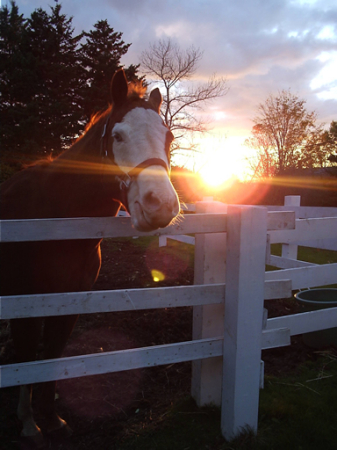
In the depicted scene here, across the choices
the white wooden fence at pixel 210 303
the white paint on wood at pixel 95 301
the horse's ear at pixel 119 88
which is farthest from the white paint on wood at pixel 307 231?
the horse's ear at pixel 119 88

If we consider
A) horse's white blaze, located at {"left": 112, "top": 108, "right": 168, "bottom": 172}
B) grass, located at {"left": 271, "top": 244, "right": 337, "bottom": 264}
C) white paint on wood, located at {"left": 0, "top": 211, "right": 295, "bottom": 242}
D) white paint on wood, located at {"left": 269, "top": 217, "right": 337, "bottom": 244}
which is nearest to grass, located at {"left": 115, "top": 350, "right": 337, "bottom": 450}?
white paint on wood, located at {"left": 269, "top": 217, "right": 337, "bottom": 244}

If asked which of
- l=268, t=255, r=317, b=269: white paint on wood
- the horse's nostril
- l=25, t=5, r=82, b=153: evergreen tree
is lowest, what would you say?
l=268, t=255, r=317, b=269: white paint on wood

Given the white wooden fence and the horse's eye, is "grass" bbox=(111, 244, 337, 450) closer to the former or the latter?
the white wooden fence

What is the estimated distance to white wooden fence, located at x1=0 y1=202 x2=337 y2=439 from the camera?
163cm

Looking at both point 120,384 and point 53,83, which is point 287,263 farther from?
point 53,83

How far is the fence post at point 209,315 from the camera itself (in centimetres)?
229

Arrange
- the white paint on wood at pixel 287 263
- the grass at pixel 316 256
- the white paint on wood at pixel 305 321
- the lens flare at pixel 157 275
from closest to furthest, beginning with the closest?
the white paint on wood at pixel 305 321 < the white paint on wood at pixel 287 263 < the lens flare at pixel 157 275 < the grass at pixel 316 256

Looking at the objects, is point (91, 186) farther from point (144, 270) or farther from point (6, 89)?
point (6, 89)

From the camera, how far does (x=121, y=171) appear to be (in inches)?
74.0

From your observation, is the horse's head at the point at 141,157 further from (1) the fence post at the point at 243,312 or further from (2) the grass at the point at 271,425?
(2) the grass at the point at 271,425

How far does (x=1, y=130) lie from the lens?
1705cm

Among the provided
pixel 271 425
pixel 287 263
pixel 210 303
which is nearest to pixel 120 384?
pixel 271 425

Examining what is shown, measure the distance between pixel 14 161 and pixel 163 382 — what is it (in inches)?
650

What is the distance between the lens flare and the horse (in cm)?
309
